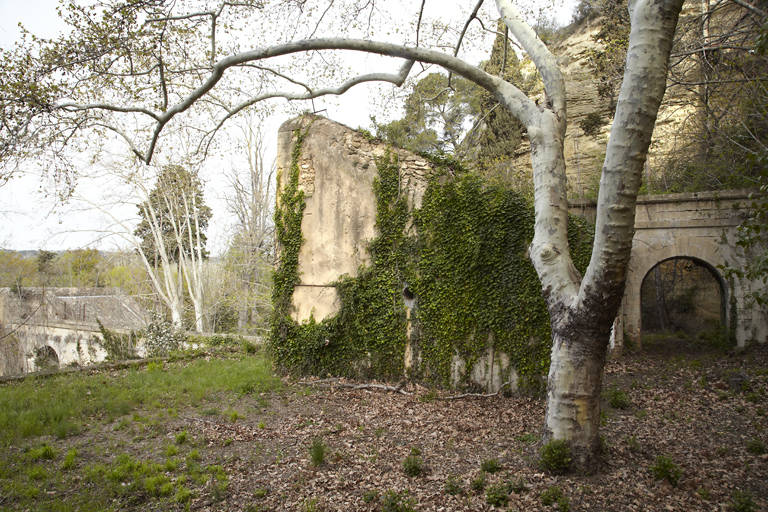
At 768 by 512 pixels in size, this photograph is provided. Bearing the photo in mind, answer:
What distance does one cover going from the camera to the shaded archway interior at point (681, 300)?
49.6 feet

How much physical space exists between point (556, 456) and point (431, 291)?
13.9ft

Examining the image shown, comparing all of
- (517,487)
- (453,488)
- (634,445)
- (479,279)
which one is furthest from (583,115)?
(453,488)

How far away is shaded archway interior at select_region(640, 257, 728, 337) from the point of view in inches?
595

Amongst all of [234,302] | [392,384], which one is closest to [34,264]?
[234,302]

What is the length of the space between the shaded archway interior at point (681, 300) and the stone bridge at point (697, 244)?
489 centimetres

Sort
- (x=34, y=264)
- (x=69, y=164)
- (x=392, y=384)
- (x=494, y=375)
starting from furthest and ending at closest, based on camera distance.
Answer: (x=34, y=264) < (x=392, y=384) < (x=494, y=375) < (x=69, y=164)

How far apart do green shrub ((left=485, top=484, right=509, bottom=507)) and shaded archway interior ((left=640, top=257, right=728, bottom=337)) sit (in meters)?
14.1

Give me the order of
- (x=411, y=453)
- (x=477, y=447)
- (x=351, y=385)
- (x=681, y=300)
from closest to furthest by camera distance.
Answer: (x=411, y=453) < (x=477, y=447) < (x=351, y=385) < (x=681, y=300)

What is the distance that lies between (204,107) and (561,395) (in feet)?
31.0

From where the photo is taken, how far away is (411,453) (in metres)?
4.68

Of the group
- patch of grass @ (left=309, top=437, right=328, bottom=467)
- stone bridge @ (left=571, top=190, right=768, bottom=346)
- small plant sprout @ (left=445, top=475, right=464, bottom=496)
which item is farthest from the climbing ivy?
stone bridge @ (left=571, top=190, right=768, bottom=346)

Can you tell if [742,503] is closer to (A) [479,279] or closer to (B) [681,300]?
(A) [479,279]

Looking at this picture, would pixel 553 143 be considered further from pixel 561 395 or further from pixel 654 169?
pixel 654 169

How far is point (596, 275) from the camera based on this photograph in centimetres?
353
